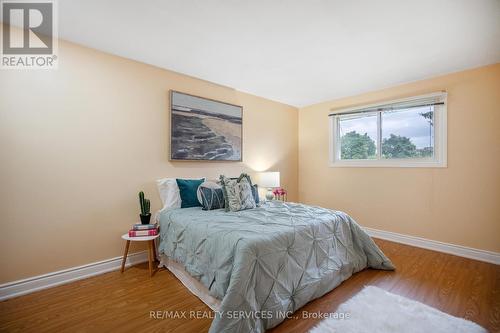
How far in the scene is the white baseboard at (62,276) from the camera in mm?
1950

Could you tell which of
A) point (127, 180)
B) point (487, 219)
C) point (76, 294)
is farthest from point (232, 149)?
point (487, 219)

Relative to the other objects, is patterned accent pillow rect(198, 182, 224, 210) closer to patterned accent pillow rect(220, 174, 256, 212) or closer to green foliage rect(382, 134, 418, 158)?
patterned accent pillow rect(220, 174, 256, 212)

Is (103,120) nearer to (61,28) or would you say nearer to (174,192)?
(61,28)

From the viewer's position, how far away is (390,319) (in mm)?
1644

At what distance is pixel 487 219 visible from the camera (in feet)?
8.89

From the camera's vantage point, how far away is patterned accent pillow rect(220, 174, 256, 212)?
258 centimetres

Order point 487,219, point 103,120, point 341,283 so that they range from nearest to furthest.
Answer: point 341,283 → point 103,120 → point 487,219

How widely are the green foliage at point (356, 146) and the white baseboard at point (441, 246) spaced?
1.24 m

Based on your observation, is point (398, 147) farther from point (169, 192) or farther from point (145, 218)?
point (145, 218)

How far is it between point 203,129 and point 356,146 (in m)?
2.62

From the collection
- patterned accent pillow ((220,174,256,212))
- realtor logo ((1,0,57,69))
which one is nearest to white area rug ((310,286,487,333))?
patterned accent pillow ((220,174,256,212))

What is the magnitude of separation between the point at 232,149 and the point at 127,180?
5.05ft

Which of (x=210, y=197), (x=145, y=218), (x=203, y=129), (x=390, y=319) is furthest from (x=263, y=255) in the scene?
(x=203, y=129)

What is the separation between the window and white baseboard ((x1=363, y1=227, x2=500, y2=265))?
105 cm
